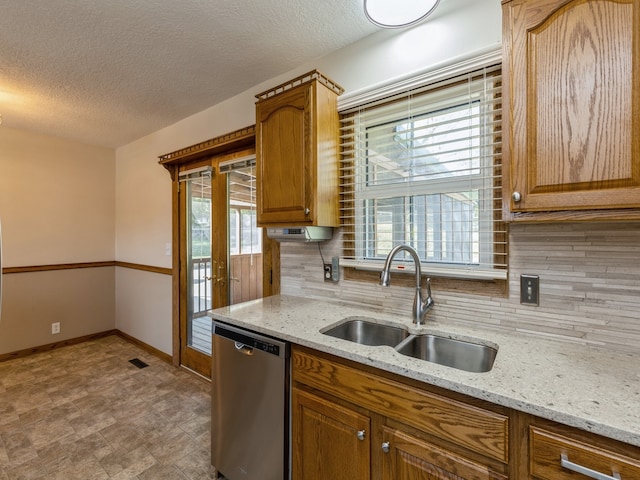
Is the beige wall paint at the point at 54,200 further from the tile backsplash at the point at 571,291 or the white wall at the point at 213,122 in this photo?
the tile backsplash at the point at 571,291

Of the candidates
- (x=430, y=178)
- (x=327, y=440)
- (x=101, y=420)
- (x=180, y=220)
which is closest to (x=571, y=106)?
(x=430, y=178)

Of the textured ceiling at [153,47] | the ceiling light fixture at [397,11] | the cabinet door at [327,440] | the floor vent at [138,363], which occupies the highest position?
the textured ceiling at [153,47]

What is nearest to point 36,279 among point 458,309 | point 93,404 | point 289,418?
point 93,404

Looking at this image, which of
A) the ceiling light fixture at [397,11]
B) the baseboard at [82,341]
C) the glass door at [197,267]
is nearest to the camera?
the ceiling light fixture at [397,11]

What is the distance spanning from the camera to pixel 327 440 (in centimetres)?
127

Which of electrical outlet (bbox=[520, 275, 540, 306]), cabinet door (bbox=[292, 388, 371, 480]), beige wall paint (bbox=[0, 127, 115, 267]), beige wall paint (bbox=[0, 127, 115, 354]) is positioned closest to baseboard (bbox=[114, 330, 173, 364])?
beige wall paint (bbox=[0, 127, 115, 354])

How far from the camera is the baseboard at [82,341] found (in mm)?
3242

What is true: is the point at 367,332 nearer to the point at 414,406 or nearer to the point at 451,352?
the point at 451,352

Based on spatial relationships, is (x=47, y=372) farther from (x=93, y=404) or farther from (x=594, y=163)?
(x=594, y=163)

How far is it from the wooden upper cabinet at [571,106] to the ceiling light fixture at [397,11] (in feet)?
1.07

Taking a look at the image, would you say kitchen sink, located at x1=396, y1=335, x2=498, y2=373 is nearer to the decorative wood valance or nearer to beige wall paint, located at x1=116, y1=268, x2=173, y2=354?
the decorative wood valance

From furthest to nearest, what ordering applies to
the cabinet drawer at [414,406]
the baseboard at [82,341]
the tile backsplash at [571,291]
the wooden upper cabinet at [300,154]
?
the baseboard at [82,341] < the wooden upper cabinet at [300,154] < the tile backsplash at [571,291] < the cabinet drawer at [414,406]

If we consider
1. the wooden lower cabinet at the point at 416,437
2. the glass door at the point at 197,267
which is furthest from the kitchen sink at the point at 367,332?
the glass door at the point at 197,267

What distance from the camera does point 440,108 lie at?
5.23 feet
